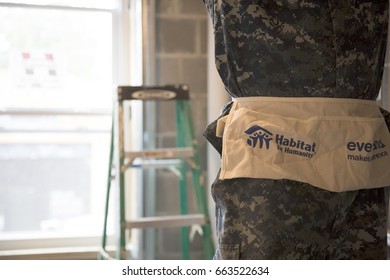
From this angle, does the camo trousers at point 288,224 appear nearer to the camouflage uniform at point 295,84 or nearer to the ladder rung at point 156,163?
the camouflage uniform at point 295,84

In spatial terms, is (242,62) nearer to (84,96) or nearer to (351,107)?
(351,107)

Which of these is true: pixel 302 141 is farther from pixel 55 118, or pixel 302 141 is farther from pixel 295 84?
pixel 55 118

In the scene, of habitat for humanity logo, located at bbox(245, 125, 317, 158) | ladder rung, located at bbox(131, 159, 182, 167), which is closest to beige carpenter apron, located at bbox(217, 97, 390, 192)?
habitat for humanity logo, located at bbox(245, 125, 317, 158)

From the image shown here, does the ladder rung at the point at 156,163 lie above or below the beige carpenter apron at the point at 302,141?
below

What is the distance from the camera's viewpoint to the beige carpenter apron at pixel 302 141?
38.2 inches

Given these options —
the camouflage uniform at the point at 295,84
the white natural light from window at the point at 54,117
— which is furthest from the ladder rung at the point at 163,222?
the camouflage uniform at the point at 295,84

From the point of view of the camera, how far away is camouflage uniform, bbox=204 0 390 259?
98cm

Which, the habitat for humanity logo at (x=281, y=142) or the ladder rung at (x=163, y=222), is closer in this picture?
the habitat for humanity logo at (x=281, y=142)

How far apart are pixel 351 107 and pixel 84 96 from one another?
1.56 meters

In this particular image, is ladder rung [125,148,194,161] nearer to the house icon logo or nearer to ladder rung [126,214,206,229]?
ladder rung [126,214,206,229]

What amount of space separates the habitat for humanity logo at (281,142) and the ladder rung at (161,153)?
94cm

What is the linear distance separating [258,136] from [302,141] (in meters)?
0.09

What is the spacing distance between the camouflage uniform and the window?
1383 millimetres

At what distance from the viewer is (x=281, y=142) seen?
0.98 metres
